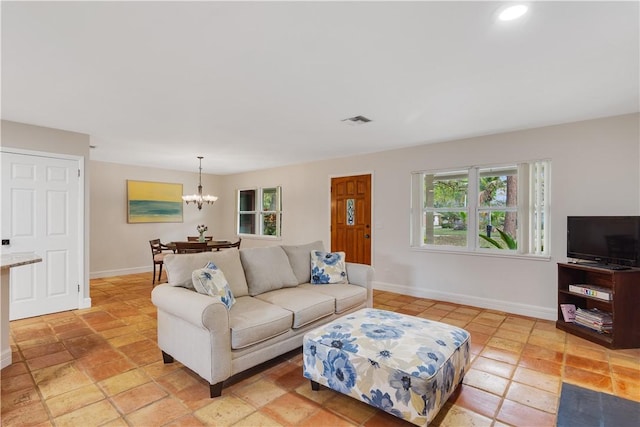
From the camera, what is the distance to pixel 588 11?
164 centimetres

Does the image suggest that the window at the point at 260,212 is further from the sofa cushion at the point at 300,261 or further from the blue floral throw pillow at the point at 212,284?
the blue floral throw pillow at the point at 212,284

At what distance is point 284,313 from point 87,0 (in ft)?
7.44

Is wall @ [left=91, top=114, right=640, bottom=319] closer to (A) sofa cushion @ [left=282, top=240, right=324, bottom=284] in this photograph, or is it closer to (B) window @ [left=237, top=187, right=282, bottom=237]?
(B) window @ [left=237, top=187, right=282, bottom=237]

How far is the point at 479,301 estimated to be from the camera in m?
4.14

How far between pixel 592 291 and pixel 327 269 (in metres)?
2.67

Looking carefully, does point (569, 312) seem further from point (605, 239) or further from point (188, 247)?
point (188, 247)

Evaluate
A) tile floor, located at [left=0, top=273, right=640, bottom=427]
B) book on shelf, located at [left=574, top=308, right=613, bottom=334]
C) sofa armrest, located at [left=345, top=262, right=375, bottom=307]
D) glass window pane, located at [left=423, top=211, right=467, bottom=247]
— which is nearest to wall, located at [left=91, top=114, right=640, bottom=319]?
glass window pane, located at [left=423, top=211, right=467, bottom=247]

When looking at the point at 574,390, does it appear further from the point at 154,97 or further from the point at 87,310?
the point at 87,310

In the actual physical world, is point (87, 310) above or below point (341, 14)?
below

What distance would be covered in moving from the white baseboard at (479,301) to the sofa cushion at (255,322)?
277 centimetres

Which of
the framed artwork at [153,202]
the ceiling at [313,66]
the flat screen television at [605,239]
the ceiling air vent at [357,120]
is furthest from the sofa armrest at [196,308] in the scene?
the framed artwork at [153,202]

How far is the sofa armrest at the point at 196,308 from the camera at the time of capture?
203 cm

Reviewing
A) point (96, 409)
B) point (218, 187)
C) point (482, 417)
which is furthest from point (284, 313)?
point (218, 187)

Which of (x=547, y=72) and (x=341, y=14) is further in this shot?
(x=547, y=72)
